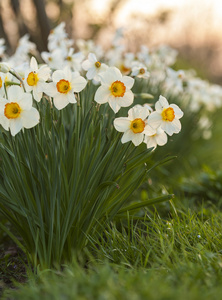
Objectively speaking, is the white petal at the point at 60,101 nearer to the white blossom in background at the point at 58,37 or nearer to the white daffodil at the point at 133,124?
the white daffodil at the point at 133,124

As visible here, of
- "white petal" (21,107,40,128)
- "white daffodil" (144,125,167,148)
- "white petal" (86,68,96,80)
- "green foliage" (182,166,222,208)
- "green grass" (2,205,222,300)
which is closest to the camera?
"green grass" (2,205,222,300)

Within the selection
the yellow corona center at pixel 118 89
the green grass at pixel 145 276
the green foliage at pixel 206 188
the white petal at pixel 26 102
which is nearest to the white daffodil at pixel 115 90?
the yellow corona center at pixel 118 89

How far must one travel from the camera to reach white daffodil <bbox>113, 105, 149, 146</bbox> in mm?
1635

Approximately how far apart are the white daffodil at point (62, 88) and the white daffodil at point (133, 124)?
0.81ft

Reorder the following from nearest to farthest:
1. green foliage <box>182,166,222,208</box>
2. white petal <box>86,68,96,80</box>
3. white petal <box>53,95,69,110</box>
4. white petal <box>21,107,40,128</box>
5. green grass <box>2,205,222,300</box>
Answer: green grass <box>2,205,222,300</box>, white petal <box>21,107,40,128</box>, white petal <box>53,95,69,110</box>, white petal <box>86,68,96,80</box>, green foliage <box>182,166,222,208</box>

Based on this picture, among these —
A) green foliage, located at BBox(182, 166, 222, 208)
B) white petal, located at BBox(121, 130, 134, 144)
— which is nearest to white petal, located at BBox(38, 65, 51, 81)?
white petal, located at BBox(121, 130, 134, 144)

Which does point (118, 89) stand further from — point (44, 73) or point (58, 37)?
point (58, 37)

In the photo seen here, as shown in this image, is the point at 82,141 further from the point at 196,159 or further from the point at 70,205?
the point at 196,159

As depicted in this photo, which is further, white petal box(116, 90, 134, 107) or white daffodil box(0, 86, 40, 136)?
white petal box(116, 90, 134, 107)

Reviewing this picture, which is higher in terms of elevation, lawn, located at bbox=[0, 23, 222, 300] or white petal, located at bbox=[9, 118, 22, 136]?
white petal, located at bbox=[9, 118, 22, 136]

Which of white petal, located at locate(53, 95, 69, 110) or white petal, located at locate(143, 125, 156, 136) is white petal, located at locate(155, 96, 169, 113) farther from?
white petal, located at locate(53, 95, 69, 110)

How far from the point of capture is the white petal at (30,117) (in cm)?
148

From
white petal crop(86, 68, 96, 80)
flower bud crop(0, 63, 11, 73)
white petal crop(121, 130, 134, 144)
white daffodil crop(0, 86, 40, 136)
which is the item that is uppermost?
flower bud crop(0, 63, 11, 73)

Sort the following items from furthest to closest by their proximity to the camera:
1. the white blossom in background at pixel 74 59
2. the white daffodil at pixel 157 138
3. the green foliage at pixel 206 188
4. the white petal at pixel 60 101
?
the green foliage at pixel 206 188, the white blossom in background at pixel 74 59, the white daffodil at pixel 157 138, the white petal at pixel 60 101
